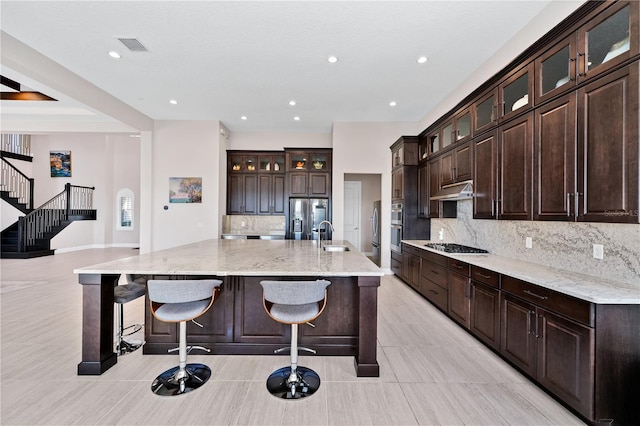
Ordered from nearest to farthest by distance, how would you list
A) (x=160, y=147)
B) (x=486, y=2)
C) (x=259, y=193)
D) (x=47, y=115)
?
(x=486, y=2)
(x=47, y=115)
(x=160, y=147)
(x=259, y=193)

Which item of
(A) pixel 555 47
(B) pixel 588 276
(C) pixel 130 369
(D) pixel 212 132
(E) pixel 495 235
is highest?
(D) pixel 212 132

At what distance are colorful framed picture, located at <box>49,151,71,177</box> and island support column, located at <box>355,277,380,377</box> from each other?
12.4 metres

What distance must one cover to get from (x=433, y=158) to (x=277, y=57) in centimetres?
294

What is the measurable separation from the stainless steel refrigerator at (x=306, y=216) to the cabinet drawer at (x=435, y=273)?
8.96 feet

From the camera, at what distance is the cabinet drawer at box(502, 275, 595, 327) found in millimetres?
1738

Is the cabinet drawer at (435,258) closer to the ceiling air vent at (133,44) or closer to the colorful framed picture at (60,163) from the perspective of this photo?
the ceiling air vent at (133,44)

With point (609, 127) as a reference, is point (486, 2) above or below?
above

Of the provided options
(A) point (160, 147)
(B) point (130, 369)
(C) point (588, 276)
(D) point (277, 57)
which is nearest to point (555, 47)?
(C) point (588, 276)

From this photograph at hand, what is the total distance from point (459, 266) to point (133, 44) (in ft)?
15.4

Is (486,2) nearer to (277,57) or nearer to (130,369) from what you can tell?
(277,57)

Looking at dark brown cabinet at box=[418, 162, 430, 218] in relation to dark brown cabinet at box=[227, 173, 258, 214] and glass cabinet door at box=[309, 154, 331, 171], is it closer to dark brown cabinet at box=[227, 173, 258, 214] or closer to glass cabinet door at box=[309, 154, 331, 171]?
glass cabinet door at box=[309, 154, 331, 171]

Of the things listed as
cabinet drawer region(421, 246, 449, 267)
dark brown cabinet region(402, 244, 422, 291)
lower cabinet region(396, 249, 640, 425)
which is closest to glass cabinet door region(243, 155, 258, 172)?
dark brown cabinet region(402, 244, 422, 291)

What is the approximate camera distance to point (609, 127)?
6.24ft

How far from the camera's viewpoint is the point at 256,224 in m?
7.23
